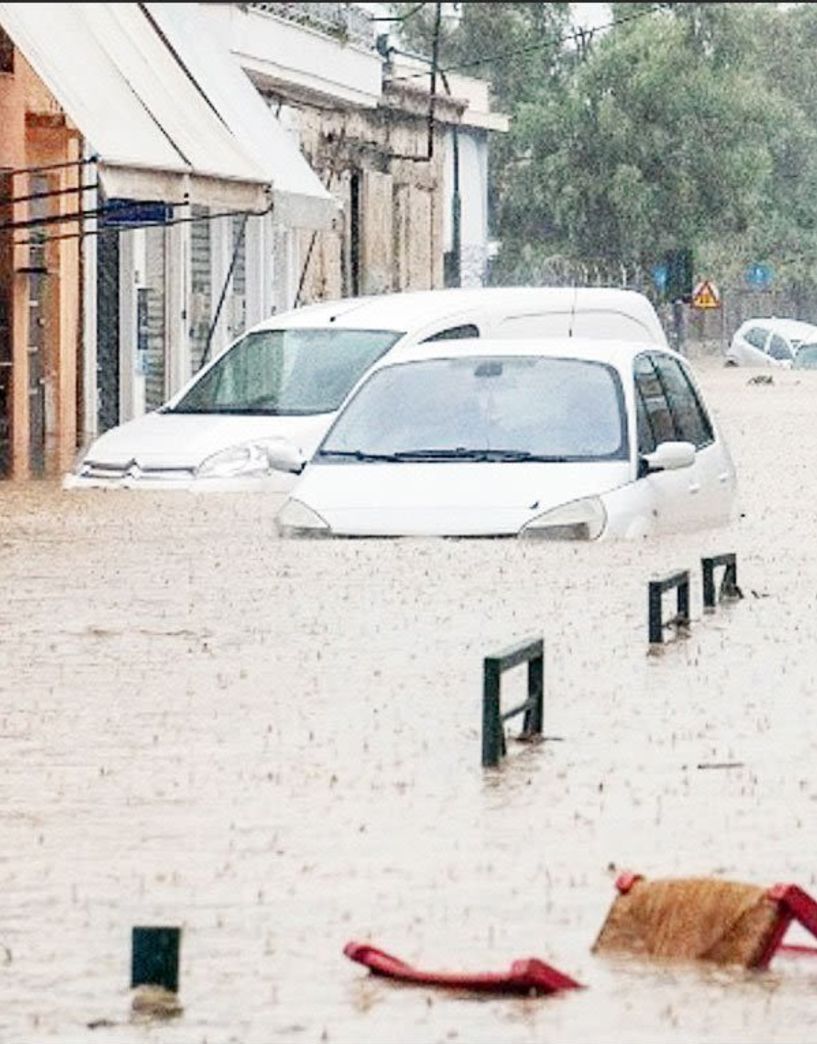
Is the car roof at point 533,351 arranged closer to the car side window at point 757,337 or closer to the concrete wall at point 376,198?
the concrete wall at point 376,198

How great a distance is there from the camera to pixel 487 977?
25.1ft

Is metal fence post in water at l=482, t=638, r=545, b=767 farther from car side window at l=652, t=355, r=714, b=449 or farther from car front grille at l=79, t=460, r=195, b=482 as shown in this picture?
car front grille at l=79, t=460, r=195, b=482

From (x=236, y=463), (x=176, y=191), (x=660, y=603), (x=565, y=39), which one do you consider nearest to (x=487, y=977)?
(x=660, y=603)

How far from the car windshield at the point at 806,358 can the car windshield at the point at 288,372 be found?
4649 centimetres

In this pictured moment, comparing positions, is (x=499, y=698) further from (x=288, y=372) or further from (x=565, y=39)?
(x=565, y=39)

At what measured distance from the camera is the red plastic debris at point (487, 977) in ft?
25.1

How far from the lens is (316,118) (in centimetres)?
4703

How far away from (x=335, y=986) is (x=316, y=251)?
39772 millimetres

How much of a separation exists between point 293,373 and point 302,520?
21.6 ft

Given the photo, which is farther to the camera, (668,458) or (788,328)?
(788,328)

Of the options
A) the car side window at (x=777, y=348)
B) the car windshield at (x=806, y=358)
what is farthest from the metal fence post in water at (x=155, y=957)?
the car side window at (x=777, y=348)

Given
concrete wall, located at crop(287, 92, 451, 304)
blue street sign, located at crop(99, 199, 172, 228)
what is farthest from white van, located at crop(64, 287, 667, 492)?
concrete wall, located at crop(287, 92, 451, 304)

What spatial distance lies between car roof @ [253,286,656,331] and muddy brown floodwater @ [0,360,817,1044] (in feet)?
18.4

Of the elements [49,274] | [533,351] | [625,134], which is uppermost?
[625,134]
